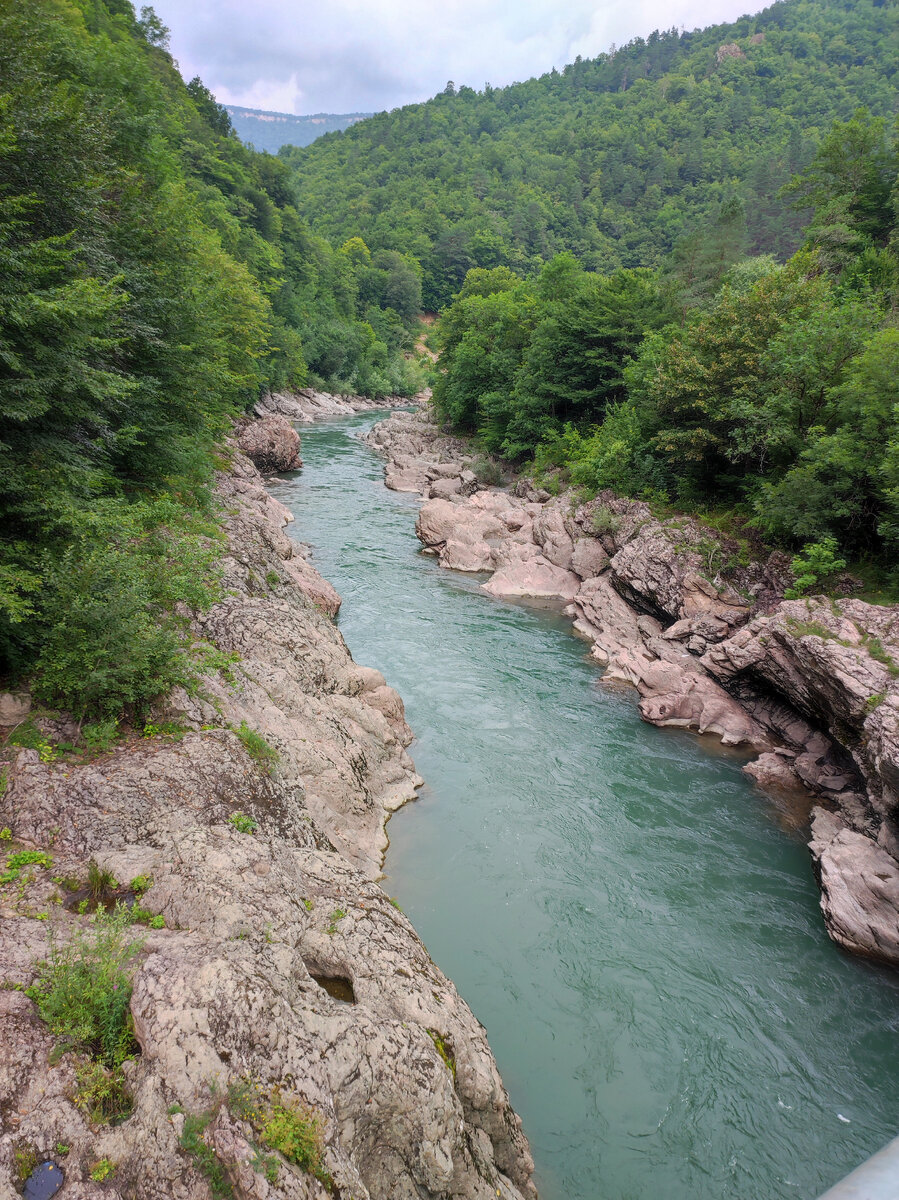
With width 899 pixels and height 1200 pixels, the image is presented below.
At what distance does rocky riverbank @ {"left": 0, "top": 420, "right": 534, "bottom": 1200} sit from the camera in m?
4.00

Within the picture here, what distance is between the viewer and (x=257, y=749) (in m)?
8.77

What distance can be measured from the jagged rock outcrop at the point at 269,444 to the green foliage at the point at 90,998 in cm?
2992

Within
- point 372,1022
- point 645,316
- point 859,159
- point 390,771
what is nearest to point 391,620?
point 390,771

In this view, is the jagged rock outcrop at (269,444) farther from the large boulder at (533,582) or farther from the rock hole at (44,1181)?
the rock hole at (44,1181)

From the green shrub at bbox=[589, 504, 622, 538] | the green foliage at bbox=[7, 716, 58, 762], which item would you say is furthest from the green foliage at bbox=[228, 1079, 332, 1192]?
the green shrub at bbox=[589, 504, 622, 538]

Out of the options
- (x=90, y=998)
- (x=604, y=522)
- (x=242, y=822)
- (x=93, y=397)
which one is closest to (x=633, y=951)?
(x=242, y=822)

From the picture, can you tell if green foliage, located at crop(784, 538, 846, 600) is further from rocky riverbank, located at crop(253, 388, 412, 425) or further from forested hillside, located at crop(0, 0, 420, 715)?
rocky riverbank, located at crop(253, 388, 412, 425)

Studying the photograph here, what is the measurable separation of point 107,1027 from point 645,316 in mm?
33217

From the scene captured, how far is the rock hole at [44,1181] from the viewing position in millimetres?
3656

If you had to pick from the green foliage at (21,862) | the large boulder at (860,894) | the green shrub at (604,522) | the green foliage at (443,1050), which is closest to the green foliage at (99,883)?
the green foliage at (21,862)

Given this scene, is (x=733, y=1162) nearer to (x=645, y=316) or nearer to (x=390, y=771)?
(x=390, y=771)

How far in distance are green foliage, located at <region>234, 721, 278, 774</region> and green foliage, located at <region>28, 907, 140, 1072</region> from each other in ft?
12.3

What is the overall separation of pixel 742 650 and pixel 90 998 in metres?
14.1

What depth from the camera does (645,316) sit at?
30578 millimetres
